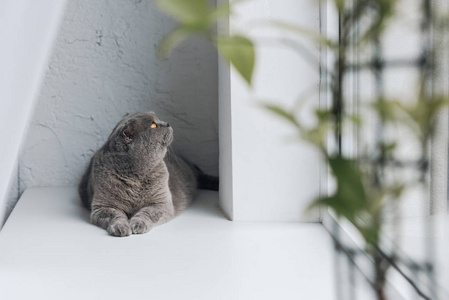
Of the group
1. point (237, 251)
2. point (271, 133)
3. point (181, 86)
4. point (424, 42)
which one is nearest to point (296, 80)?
point (271, 133)

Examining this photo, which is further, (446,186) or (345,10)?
(446,186)

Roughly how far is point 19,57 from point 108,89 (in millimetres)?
1127

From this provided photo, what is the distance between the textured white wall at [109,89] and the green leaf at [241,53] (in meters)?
1.67

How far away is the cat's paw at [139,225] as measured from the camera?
4.59 feet

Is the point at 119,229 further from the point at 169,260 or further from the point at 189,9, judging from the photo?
the point at 189,9

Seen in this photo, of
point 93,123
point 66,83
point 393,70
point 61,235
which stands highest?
point 393,70

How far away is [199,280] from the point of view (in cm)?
109

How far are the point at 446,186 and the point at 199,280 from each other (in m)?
0.54

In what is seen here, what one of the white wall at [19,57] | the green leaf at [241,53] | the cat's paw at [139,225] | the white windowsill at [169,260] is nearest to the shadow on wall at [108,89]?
the white windowsill at [169,260]

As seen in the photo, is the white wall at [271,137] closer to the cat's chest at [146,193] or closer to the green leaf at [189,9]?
the cat's chest at [146,193]

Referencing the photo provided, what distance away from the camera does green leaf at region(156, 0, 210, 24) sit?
21cm

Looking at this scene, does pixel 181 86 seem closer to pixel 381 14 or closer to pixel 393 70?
pixel 393 70

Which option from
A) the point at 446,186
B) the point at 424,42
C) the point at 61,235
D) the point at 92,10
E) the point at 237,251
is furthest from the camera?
the point at 92,10

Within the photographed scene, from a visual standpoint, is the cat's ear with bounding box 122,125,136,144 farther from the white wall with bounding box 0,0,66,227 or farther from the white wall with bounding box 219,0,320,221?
the white wall with bounding box 0,0,66,227
